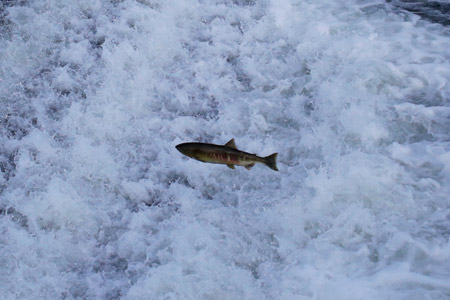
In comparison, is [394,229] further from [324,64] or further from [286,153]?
[324,64]

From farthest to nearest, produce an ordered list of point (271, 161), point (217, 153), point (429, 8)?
point (429, 8), point (271, 161), point (217, 153)

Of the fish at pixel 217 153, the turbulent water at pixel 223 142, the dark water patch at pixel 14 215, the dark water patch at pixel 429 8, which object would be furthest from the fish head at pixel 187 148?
the dark water patch at pixel 429 8

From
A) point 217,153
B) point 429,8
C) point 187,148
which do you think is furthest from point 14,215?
point 429,8

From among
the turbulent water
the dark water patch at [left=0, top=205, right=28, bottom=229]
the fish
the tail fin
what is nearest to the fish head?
the fish

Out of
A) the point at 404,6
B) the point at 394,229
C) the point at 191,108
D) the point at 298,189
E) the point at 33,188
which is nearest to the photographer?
the point at 394,229

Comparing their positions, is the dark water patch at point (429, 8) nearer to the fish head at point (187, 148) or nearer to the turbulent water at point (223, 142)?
the turbulent water at point (223, 142)

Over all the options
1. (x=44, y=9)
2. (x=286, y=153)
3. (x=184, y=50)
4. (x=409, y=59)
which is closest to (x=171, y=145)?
(x=286, y=153)

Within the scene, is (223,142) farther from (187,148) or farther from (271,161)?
(187,148)

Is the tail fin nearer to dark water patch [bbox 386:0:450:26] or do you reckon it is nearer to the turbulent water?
the turbulent water
